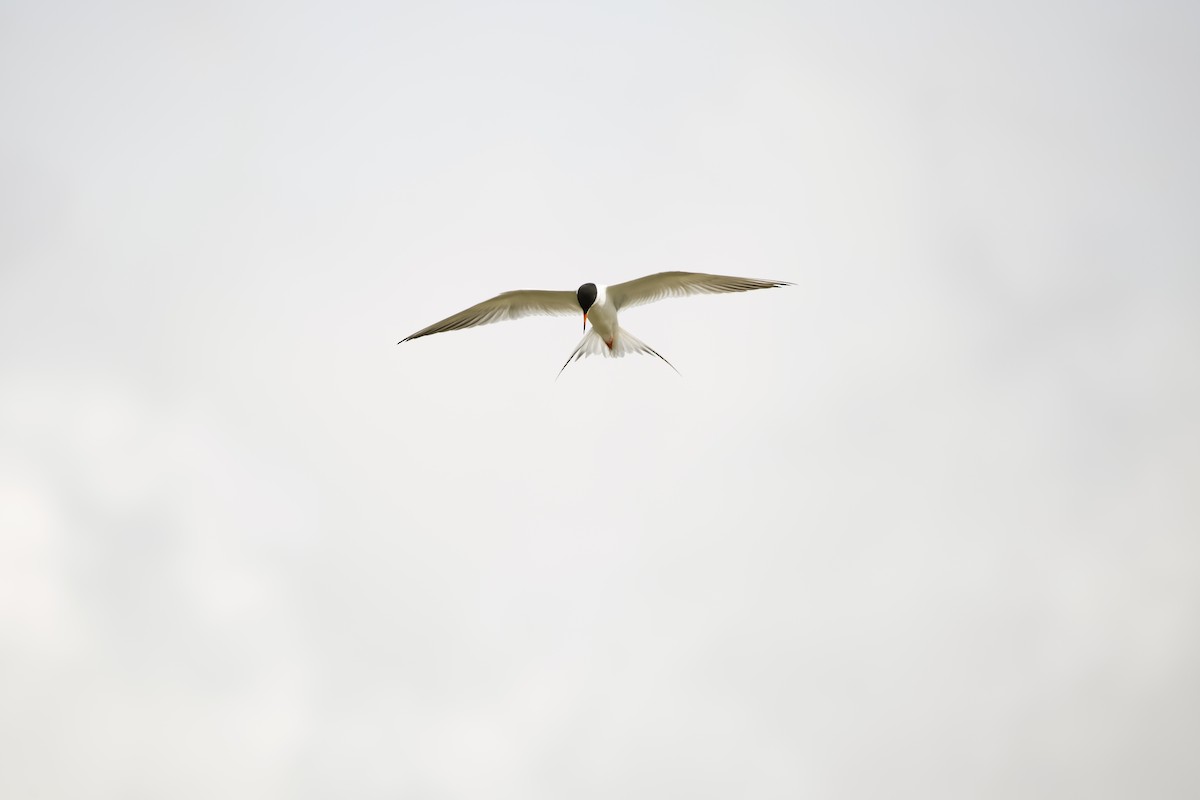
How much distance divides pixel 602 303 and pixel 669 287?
59.1 inches

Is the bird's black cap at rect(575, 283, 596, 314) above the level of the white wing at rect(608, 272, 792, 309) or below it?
below

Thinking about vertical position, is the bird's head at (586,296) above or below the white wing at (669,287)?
below

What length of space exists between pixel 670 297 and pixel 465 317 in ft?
13.3

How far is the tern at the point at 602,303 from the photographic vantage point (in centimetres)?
1734

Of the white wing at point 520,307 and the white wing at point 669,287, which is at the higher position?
the white wing at point 669,287

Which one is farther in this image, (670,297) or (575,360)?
(670,297)

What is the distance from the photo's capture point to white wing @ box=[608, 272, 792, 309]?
17.6m

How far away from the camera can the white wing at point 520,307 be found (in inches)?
694

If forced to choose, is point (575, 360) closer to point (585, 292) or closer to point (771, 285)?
point (585, 292)

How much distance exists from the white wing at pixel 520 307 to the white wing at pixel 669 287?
0.91 meters

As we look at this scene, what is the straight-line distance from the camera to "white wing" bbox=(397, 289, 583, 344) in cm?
1762

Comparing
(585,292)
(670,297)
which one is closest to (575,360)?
(585,292)

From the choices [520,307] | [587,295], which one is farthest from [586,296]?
[520,307]

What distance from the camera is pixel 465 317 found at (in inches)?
683
